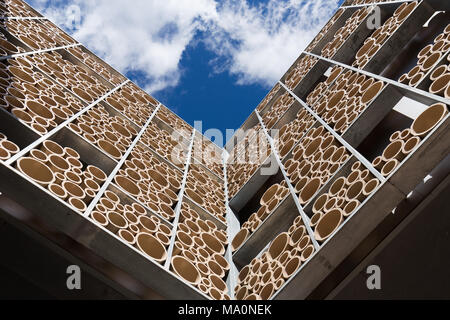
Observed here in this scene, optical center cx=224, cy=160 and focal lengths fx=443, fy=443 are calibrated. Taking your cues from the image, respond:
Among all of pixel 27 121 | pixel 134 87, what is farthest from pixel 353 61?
pixel 27 121

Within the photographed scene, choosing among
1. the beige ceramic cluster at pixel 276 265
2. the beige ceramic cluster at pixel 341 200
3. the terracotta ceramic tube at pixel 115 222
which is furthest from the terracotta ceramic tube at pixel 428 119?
the terracotta ceramic tube at pixel 115 222

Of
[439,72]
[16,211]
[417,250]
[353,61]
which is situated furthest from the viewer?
[353,61]

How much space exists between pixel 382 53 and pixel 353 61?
1.41 m

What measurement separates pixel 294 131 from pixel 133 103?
4068mm

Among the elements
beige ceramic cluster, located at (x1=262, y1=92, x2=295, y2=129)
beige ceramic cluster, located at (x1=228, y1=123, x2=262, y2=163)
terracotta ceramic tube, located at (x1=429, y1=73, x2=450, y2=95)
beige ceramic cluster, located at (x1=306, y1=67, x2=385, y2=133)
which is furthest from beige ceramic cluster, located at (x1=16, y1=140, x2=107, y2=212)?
beige ceramic cluster, located at (x1=228, y1=123, x2=262, y2=163)

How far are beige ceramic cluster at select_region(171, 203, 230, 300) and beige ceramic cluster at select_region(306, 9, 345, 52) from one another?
6826mm

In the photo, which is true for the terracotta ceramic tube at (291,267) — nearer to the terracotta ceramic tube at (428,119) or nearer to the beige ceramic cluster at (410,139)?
the beige ceramic cluster at (410,139)

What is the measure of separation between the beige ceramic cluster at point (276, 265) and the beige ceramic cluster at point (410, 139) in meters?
1.31

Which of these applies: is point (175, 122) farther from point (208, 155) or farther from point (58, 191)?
point (58, 191)

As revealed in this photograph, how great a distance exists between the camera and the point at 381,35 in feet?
28.5

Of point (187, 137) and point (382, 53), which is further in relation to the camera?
point (187, 137)

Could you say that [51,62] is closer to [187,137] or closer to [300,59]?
[187,137]

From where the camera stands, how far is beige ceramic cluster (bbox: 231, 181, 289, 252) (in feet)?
24.4
